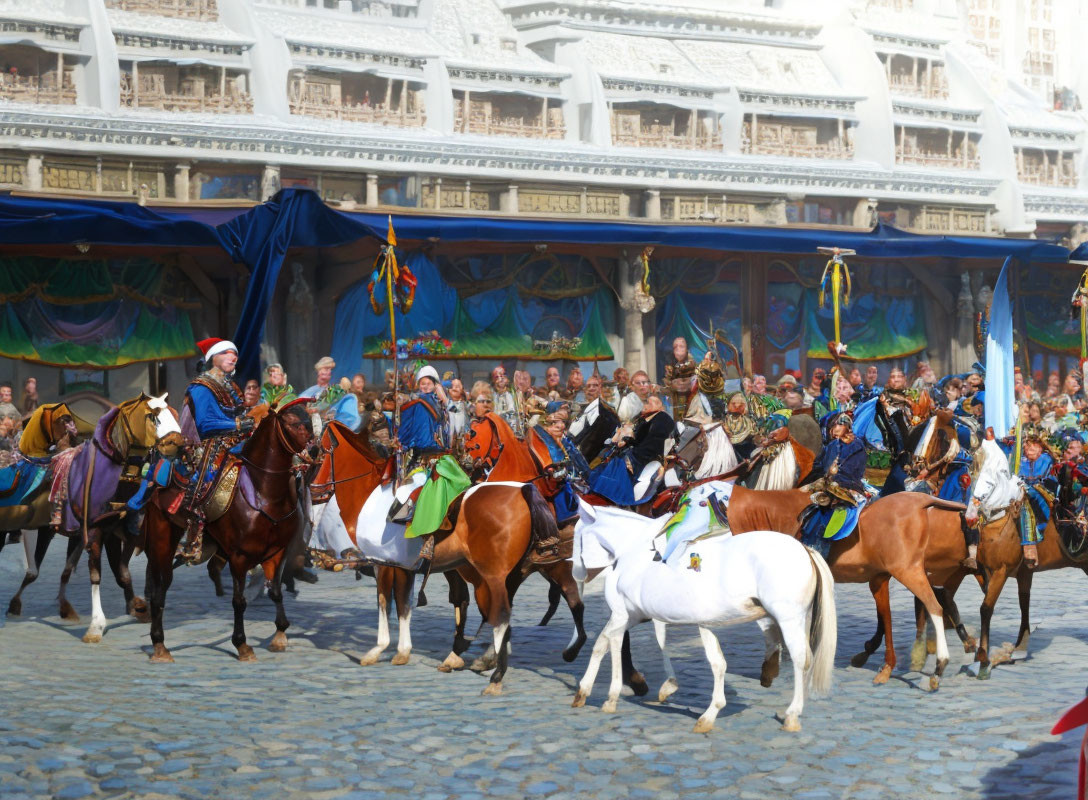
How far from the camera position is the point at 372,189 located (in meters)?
30.8

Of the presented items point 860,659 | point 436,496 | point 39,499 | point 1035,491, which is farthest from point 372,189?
point 860,659

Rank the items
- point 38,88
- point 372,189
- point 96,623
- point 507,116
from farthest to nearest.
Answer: point 507,116
point 372,189
point 38,88
point 96,623

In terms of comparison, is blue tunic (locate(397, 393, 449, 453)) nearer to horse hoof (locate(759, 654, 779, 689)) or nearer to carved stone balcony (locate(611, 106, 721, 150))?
horse hoof (locate(759, 654, 779, 689))

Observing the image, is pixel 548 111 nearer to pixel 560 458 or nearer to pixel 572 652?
pixel 560 458

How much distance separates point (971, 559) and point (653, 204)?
2269 centimetres

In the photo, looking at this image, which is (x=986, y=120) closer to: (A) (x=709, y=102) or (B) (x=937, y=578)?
(A) (x=709, y=102)

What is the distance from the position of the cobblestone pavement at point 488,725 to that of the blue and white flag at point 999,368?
1.86 metres

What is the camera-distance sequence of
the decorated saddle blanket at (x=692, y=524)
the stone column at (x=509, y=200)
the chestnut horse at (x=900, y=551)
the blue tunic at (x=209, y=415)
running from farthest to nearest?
the stone column at (x=509, y=200)
the blue tunic at (x=209, y=415)
the chestnut horse at (x=900, y=551)
the decorated saddle blanket at (x=692, y=524)

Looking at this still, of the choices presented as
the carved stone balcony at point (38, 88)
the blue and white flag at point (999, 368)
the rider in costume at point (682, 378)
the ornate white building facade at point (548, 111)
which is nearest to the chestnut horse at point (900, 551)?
the blue and white flag at point (999, 368)

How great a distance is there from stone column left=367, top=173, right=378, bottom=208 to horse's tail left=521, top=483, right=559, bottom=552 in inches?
774

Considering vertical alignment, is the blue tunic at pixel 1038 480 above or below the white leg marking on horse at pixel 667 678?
above

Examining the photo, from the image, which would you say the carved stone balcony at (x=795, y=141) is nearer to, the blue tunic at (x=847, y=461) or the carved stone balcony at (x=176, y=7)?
the carved stone balcony at (x=176, y=7)

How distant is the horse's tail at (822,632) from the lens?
9.98m

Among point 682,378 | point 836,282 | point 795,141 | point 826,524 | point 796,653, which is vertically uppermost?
point 795,141
